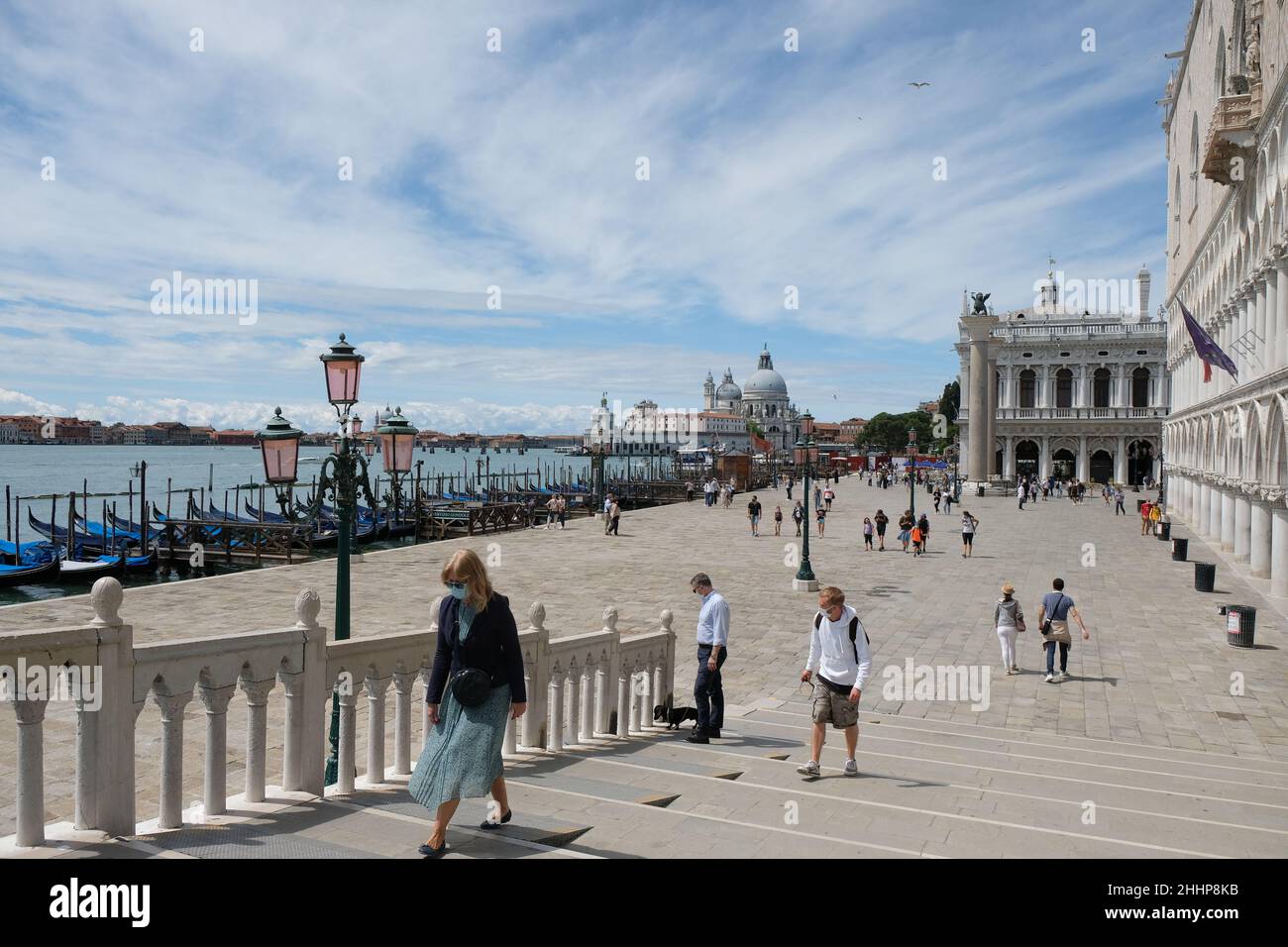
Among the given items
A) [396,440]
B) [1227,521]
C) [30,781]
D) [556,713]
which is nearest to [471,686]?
[30,781]

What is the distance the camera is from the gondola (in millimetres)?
26984

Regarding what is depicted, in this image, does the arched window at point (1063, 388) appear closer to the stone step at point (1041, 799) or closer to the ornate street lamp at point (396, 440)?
the ornate street lamp at point (396, 440)

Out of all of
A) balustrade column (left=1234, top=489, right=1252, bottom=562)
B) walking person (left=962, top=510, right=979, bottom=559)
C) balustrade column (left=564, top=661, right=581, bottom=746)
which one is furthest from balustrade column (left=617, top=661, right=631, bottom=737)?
balustrade column (left=1234, top=489, right=1252, bottom=562)

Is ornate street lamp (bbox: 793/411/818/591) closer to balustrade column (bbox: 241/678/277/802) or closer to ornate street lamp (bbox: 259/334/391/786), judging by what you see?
ornate street lamp (bbox: 259/334/391/786)

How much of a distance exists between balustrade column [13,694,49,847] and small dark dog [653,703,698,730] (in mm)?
5734

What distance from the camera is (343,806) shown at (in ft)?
15.9

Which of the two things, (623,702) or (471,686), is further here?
(623,702)

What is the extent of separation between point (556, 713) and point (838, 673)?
2.13m

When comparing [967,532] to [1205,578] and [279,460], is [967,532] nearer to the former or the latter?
[1205,578]

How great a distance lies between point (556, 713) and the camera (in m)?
7.14

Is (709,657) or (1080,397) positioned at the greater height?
(1080,397)

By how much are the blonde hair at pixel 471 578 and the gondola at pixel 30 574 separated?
28.3 meters
